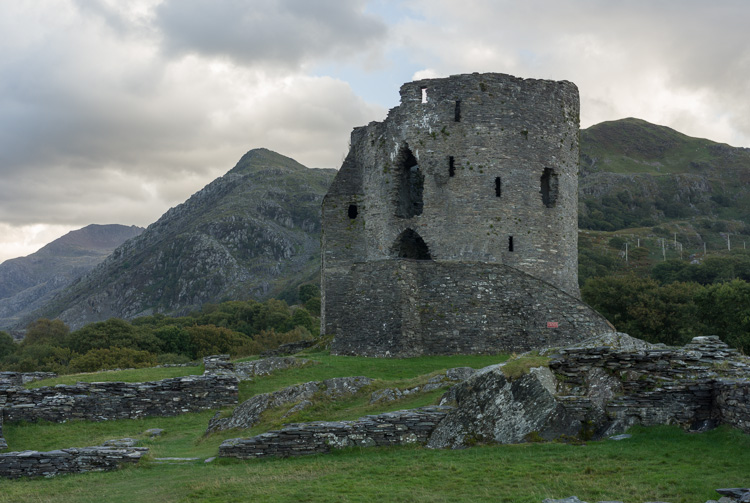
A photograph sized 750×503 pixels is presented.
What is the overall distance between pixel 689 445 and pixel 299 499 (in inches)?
280

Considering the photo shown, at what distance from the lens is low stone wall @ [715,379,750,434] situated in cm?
1266

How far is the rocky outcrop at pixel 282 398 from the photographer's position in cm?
1902

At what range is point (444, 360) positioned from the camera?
1065 inches

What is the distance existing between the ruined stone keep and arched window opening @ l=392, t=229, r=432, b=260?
3.3 inches

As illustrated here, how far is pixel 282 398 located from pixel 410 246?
18168mm

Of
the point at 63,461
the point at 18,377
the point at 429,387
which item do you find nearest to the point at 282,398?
the point at 429,387

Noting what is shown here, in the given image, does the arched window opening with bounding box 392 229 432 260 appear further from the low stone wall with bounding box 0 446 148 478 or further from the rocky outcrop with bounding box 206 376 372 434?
the low stone wall with bounding box 0 446 148 478

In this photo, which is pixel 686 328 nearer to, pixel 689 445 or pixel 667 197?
pixel 689 445

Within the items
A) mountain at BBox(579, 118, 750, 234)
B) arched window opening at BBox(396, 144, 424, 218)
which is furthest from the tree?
mountain at BBox(579, 118, 750, 234)

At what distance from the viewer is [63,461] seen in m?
15.6

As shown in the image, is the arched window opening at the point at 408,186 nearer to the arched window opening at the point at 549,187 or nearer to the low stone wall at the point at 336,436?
the arched window opening at the point at 549,187

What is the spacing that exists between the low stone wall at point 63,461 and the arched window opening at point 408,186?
2176cm

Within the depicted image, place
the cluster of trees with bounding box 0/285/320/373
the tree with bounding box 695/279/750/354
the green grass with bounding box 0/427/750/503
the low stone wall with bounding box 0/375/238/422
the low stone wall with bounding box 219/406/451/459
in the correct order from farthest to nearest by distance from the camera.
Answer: the cluster of trees with bounding box 0/285/320/373 < the tree with bounding box 695/279/750/354 < the low stone wall with bounding box 0/375/238/422 < the low stone wall with bounding box 219/406/451/459 < the green grass with bounding box 0/427/750/503

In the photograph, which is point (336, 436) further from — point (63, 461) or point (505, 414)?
point (63, 461)
